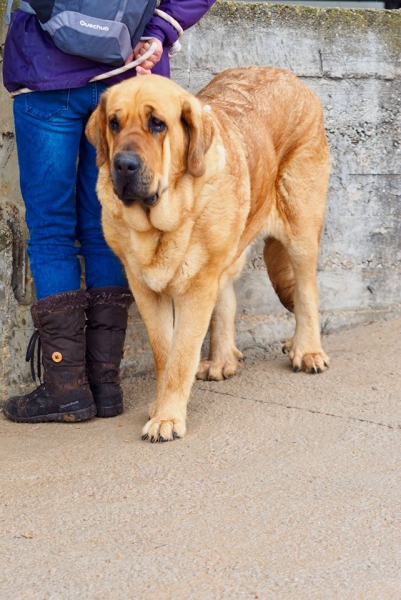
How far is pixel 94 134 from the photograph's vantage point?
147 inches

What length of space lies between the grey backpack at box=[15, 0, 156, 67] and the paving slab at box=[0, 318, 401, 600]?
1.68 meters

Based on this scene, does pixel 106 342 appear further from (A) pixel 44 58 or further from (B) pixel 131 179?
(A) pixel 44 58

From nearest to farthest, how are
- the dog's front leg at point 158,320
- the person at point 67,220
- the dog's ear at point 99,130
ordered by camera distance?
the dog's ear at point 99,130 → the person at point 67,220 → the dog's front leg at point 158,320

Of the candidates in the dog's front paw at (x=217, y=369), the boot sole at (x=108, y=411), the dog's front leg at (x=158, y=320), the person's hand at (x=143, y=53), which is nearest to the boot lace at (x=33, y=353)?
the boot sole at (x=108, y=411)

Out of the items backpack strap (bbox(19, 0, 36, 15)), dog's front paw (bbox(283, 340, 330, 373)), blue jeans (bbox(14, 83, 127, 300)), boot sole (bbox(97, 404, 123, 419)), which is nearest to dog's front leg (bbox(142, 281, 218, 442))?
boot sole (bbox(97, 404, 123, 419))

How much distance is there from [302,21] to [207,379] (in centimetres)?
212

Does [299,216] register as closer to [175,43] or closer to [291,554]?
[175,43]

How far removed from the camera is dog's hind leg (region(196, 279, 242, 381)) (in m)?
4.80

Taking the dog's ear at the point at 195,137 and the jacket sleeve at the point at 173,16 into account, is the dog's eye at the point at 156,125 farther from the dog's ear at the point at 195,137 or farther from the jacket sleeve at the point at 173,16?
the jacket sleeve at the point at 173,16

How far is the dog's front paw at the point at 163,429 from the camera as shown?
12.4 feet

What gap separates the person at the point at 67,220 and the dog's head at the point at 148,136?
26 cm

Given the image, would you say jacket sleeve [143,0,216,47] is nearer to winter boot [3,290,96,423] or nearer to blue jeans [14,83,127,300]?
blue jeans [14,83,127,300]

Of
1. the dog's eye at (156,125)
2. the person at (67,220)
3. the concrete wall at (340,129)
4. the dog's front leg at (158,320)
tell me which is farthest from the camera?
the concrete wall at (340,129)

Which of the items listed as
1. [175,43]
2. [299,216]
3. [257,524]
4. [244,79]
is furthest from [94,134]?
[257,524]
